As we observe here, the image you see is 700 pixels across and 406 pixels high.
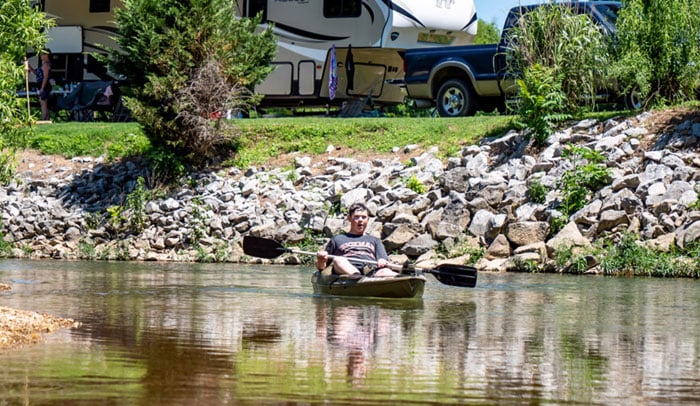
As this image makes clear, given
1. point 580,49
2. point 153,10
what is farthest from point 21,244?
point 580,49

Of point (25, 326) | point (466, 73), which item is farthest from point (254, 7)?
point (25, 326)

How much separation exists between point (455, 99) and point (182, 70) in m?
6.39

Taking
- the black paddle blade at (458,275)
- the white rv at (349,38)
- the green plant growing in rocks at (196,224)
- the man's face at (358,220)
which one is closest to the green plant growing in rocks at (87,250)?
the green plant growing in rocks at (196,224)

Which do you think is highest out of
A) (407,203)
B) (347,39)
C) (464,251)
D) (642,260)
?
(347,39)

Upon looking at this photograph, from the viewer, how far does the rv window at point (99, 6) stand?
34938mm

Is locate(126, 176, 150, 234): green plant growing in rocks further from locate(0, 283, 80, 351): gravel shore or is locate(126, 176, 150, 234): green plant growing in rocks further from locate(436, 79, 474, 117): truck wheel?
locate(0, 283, 80, 351): gravel shore

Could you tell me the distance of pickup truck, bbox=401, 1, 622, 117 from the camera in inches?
1072

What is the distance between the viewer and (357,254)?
16594 millimetres

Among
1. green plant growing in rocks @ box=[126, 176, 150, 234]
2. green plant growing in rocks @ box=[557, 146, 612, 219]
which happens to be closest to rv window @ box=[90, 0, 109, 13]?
green plant growing in rocks @ box=[126, 176, 150, 234]

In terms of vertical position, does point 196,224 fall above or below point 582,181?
below

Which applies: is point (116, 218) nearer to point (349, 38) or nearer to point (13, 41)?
point (349, 38)

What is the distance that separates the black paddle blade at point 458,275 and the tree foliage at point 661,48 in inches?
373

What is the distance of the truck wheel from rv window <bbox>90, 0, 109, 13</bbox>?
35.6 feet

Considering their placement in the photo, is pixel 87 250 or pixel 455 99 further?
pixel 455 99
